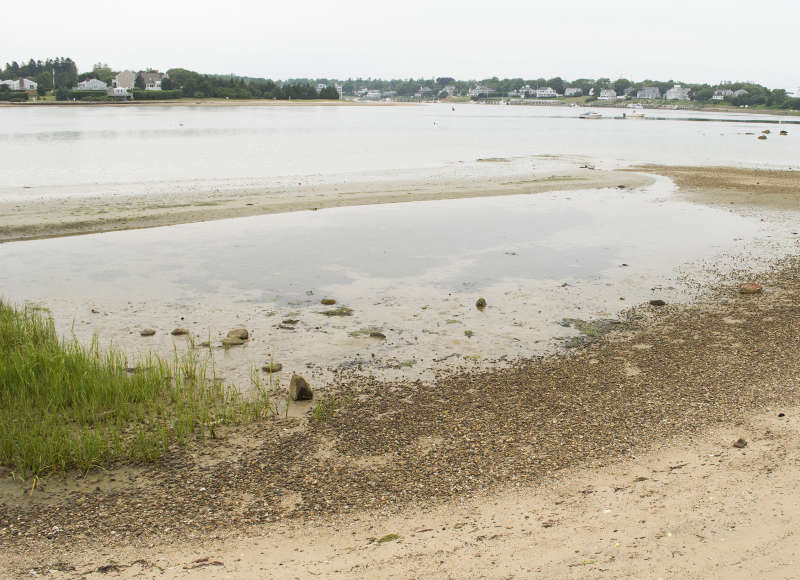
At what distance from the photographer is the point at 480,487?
685 cm

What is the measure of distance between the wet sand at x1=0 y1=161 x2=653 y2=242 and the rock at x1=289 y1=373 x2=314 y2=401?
14.4 meters

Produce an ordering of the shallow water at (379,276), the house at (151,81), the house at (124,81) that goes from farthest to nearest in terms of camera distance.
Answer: the house at (151,81) → the house at (124,81) → the shallow water at (379,276)

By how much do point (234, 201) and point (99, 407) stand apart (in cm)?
1857

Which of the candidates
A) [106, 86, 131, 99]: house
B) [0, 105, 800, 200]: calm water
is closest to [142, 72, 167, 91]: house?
[106, 86, 131, 99]: house

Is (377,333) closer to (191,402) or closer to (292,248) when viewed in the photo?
(191,402)

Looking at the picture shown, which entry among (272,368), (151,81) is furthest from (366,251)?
(151,81)

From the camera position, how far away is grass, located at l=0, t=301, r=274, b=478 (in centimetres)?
749

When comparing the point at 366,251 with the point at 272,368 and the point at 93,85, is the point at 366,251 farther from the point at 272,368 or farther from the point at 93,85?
the point at 93,85

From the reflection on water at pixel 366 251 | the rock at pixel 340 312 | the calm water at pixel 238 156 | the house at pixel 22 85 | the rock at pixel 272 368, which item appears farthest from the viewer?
the house at pixel 22 85

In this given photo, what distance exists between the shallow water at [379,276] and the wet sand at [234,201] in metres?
1.25

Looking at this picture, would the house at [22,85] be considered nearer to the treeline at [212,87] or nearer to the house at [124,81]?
the house at [124,81]

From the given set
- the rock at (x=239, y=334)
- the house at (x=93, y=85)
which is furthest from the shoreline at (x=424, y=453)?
the house at (x=93, y=85)

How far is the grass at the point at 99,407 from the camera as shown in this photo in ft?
24.6

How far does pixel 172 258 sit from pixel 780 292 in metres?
14.2
